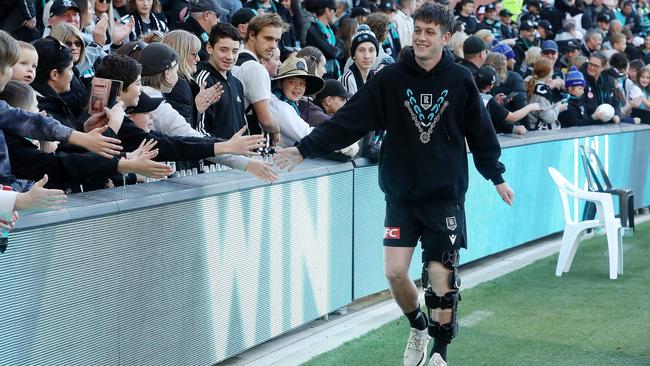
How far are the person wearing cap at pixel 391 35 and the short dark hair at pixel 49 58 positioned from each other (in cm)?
706

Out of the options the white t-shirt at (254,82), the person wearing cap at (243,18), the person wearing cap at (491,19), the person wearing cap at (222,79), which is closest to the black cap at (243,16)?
the person wearing cap at (243,18)

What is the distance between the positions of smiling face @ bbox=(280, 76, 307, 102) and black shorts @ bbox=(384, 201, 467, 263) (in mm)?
2097

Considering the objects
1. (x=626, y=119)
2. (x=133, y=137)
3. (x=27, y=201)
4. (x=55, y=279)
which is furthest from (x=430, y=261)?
(x=626, y=119)

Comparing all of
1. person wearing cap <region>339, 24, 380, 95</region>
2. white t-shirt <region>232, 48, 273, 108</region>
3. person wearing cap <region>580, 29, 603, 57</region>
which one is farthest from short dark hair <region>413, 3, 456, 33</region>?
person wearing cap <region>580, 29, 603, 57</region>

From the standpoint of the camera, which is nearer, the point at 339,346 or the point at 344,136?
the point at 344,136

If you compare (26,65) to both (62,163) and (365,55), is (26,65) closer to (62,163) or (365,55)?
(62,163)

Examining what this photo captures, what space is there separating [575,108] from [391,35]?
2484mm

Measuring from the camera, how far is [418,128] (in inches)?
239

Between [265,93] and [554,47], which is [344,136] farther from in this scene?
[554,47]

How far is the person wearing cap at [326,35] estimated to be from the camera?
11.7 metres

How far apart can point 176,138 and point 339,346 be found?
6.38ft

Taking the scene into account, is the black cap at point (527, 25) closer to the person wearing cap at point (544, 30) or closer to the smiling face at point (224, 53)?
the person wearing cap at point (544, 30)

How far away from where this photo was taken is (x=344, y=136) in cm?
627

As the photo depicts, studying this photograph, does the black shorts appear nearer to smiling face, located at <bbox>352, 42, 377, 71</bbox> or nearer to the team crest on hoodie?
the team crest on hoodie
